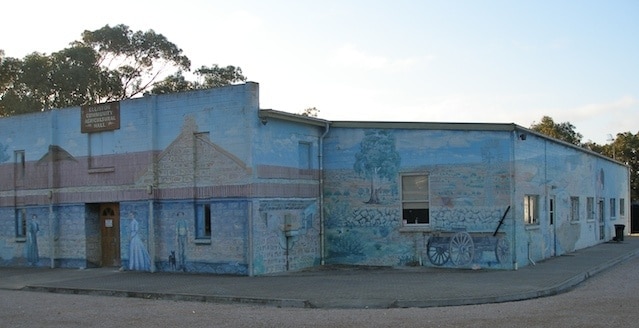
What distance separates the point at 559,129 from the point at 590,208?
31165 mm

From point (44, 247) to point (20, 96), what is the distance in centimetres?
2065

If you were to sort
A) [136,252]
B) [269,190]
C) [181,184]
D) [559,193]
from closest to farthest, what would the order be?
[269,190]
[181,184]
[136,252]
[559,193]

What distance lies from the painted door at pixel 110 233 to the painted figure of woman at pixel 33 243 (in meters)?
2.72

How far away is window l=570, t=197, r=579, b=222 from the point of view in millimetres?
28875

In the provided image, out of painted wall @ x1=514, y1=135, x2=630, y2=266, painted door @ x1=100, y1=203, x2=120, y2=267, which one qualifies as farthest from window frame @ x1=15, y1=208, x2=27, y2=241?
painted wall @ x1=514, y1=135, x2=630, y2=266

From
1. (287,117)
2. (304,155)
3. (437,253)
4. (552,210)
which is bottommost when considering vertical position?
(437,253)

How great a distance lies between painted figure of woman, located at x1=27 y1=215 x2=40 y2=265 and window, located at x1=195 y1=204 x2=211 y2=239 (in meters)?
7.21

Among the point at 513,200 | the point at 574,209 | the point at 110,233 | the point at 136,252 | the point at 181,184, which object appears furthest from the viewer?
the point at 574,209

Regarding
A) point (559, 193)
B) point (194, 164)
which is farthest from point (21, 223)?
point (559, 193)

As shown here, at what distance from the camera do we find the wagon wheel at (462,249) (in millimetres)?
20969

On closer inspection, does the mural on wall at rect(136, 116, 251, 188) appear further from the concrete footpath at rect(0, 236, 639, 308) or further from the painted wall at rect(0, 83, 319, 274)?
the concrete footpath at rect(0, 236, 639, 308)

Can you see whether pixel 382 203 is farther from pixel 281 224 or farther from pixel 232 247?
pixel 232 247

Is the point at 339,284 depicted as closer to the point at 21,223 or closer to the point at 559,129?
the point at 21,223

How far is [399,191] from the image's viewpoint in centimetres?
2212
